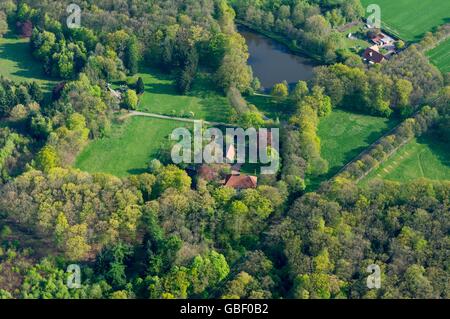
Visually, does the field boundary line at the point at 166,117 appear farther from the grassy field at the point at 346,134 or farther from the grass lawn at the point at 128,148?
the grassy field at the point at 346,134

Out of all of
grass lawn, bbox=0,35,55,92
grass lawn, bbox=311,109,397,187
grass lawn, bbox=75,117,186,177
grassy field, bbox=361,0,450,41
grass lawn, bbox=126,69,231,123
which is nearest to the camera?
grass lawn, bbox=75,117,186,177

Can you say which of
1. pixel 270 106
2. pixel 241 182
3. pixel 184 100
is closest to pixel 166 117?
pixel 184 100

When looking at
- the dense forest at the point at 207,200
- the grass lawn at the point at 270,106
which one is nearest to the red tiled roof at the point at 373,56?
the dense forest at the point at 207,200

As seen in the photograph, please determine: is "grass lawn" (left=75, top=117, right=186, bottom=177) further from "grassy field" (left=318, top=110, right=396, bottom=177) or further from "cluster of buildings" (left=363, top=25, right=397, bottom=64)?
"cluster of buildings" (left=363, top=25, right=397, bottom=64)

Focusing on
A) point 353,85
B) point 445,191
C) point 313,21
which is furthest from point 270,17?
point 445,191

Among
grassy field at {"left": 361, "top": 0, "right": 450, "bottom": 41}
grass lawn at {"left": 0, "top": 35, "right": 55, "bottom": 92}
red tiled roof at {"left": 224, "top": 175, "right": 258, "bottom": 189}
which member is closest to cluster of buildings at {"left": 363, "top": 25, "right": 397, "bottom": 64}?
grassy field at {"left": 361, "top": 0, "right": 450, "bottom": 41}

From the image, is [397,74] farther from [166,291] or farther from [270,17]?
[166,291]
